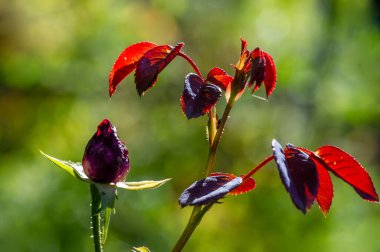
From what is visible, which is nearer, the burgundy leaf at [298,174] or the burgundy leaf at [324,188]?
the burgundy leaf at [298,174]

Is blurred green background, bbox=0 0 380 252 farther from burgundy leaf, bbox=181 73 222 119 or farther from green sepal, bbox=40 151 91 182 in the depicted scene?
burgundy leaf, bbox=181 73 222 119

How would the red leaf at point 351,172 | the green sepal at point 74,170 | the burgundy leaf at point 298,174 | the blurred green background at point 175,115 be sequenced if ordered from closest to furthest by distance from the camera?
the burgundy leaf at point 298,174 → the red leaf at point 351,172 → the green sepal at point 74,170 → the blurred green background at point 175,115

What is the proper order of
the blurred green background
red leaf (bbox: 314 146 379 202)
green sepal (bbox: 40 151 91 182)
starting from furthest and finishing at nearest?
the blurred green background < green sepal (bbox: 40 151 91 182) < red leaf (bbox: 314 146 379 202)

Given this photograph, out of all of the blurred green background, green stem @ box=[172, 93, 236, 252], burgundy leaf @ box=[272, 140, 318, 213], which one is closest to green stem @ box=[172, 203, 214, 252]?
green stem @ box=[172, 93, 236, 252]

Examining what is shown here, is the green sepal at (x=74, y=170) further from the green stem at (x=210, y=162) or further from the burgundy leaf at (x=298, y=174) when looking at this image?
the burgundy leaf at (x=298, y=174)

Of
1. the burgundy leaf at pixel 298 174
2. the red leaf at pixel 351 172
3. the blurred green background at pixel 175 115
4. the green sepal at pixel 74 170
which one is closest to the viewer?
the burgundy leaf at pixel 298 174

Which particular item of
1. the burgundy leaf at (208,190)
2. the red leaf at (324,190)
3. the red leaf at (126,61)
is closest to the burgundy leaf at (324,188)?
the red leaf at (324,190)

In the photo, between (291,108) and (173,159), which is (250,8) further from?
(173,159)
